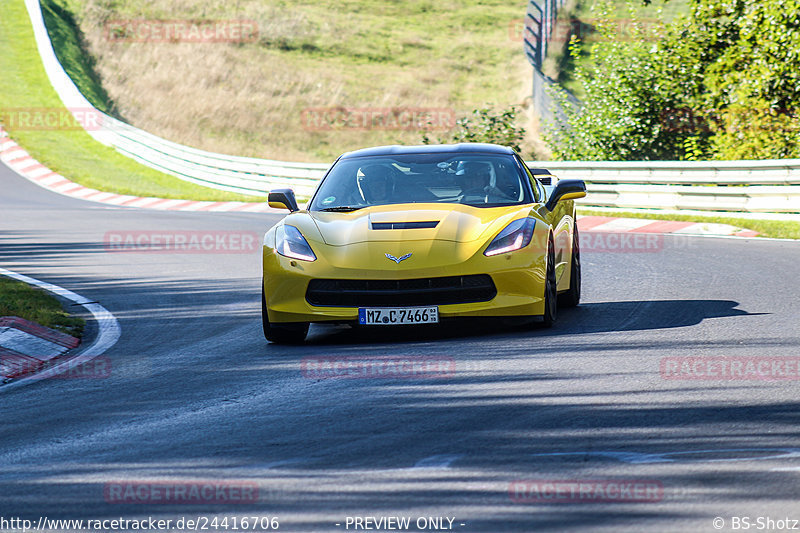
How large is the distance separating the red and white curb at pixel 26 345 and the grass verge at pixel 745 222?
35.1ft

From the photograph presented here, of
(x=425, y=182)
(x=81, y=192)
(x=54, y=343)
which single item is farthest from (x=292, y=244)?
(x=81, y=192)

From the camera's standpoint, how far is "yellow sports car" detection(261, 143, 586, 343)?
7840 mm

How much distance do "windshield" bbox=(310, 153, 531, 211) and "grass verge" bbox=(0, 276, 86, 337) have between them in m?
2.39

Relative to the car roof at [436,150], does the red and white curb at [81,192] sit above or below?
below

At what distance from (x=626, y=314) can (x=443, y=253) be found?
6.51ft

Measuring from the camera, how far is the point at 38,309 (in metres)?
9.80

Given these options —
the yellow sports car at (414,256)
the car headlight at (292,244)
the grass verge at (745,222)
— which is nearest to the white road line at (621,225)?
the grass verge at (745,222)

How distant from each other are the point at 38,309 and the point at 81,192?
71.9 ft

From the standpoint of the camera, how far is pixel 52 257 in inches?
605

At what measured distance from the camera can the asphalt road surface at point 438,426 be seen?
4.16 meters

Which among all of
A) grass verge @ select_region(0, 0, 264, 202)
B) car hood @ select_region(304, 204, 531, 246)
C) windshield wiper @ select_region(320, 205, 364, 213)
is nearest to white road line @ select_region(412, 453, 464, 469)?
car hood @ select_region(304, 204, 531, 246)

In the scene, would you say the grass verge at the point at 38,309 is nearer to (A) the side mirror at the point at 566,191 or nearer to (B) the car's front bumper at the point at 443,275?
(B) the car's front bumper at the point at 443,275

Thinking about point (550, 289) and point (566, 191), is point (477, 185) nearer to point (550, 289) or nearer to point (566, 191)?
point (566, 191)

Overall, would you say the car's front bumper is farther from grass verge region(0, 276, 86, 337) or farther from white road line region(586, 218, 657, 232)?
white road line region(586, 218, 657, 232)
